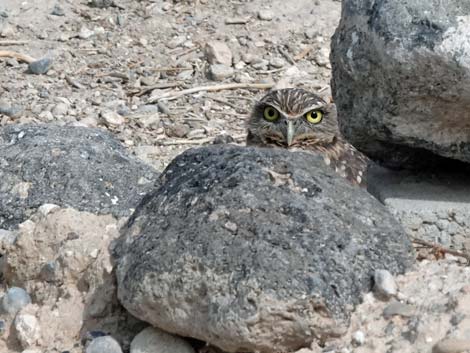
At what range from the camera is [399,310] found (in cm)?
383

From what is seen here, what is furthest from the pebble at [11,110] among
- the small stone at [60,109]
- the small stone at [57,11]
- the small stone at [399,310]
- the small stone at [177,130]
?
the small stone at [399,310]

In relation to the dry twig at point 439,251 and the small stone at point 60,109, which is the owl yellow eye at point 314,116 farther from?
the small stone at point 60,109

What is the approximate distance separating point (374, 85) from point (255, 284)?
4.65 feet

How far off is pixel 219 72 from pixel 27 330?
14.8 ft

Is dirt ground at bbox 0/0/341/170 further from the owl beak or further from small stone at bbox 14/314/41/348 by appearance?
small stone at bbox 14/314/41/348

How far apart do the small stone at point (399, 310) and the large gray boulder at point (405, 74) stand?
1.16m

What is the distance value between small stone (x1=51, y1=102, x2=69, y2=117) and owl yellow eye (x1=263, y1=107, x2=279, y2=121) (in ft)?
6.87

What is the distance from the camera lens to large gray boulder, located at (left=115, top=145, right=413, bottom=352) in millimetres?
3779

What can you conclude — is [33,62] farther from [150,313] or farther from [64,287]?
[150,313]

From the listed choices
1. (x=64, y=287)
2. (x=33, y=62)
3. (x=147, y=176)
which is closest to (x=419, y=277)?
(x=64, y=287)

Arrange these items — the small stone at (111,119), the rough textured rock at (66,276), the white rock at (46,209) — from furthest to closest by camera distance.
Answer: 1. the small stone at (111,119)
2. the white rock at (46,209)
3. the rough textured rock at (66,276)

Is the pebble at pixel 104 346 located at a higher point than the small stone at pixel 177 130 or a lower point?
higher

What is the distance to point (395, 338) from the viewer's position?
3.75 m

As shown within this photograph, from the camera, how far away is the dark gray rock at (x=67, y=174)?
5594 mm
